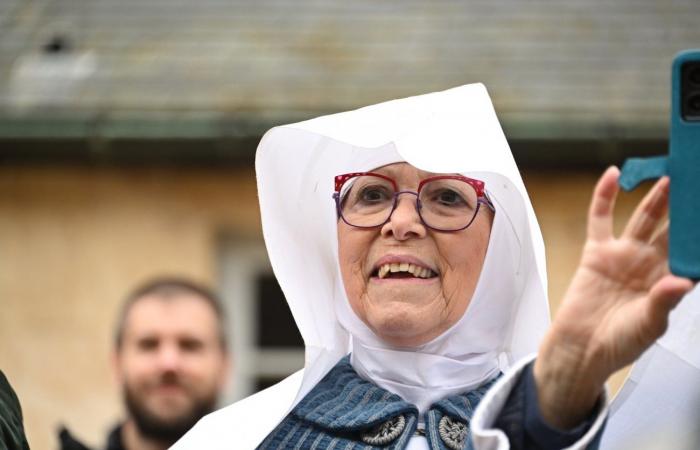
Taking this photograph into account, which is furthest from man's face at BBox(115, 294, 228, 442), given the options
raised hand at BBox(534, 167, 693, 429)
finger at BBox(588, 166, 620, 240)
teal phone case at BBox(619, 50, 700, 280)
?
teal phone case at BBox(619, 50, 700, 280)

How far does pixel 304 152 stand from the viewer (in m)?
5.35

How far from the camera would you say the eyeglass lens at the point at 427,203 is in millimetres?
4934

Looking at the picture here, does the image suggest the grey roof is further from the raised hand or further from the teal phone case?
the teal phone case

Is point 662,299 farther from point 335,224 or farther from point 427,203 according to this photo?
point 335,224

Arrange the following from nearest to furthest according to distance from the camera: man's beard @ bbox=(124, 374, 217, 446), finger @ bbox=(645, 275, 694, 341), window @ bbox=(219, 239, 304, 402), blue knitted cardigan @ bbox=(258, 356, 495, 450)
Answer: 1. finger @ bbox=(645, 275, 694, 341)
2. blue knitted cardigan @ bbox=(258, 356, 495, 450)
3. man's beard @ bbox=(124, 374, 217, 446)
4. window @ bbox=(219, 239, 304, 402)

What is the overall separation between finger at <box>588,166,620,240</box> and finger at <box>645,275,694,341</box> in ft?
0.55

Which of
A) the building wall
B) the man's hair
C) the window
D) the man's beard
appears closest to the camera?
the man's beard

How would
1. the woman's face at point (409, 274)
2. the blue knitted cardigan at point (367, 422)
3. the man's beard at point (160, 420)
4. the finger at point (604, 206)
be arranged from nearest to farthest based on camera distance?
the finger at point (604, 206), the blue knitted cardigan at point (367, 422), the woman's face at point (409, 274), the man's beard at point (160, 420)

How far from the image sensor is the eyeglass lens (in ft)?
16.2

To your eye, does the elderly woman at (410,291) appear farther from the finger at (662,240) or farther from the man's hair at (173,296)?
the man's hair at (173,296)

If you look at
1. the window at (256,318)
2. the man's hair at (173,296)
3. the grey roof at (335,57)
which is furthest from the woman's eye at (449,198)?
the window at (256,318)

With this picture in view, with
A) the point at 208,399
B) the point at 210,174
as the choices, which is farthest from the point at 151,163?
the point at 208,399

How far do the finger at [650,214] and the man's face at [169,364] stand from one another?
3.07 meters

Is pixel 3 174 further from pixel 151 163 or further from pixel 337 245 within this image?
pixel 337 245
